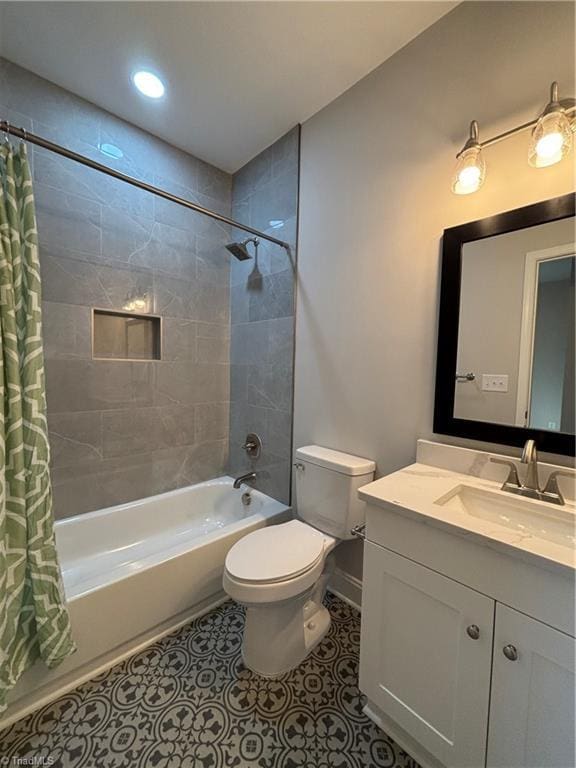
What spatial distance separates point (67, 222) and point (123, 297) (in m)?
0.45

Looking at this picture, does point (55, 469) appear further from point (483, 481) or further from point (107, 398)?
point (483, 481)

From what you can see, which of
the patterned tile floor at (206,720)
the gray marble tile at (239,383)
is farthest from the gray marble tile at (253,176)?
the patterned tile floor at (206,720)

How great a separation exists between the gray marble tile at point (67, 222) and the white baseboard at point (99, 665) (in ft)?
6.33

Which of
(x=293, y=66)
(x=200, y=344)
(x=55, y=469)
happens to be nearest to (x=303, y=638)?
(x=55, y=469)

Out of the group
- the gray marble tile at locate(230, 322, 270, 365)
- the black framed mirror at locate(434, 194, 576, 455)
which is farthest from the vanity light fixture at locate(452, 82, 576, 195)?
the gray marble tile at locate(230, 322, 270, 365)

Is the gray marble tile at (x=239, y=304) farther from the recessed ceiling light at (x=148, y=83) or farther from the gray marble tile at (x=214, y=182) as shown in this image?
the recessed ceiling light at (x=148, y=83)

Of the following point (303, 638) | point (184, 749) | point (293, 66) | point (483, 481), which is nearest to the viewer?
point (184, 749)

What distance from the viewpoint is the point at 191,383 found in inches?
87.7

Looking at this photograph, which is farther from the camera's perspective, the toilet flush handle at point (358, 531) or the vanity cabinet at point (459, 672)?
the toilet flush handle at point (358, 531)

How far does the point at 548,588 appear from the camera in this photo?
0.69 metres

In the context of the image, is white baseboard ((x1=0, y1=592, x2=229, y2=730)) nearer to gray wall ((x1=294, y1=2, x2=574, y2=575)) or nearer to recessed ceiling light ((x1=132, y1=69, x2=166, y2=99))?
gray wall ((x1=294, y1=2, x2=574, y2=575))

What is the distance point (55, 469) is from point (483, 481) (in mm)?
2067

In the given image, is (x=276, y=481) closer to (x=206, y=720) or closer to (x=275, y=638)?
(x=275, y=638)

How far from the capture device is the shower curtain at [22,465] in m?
1.06
